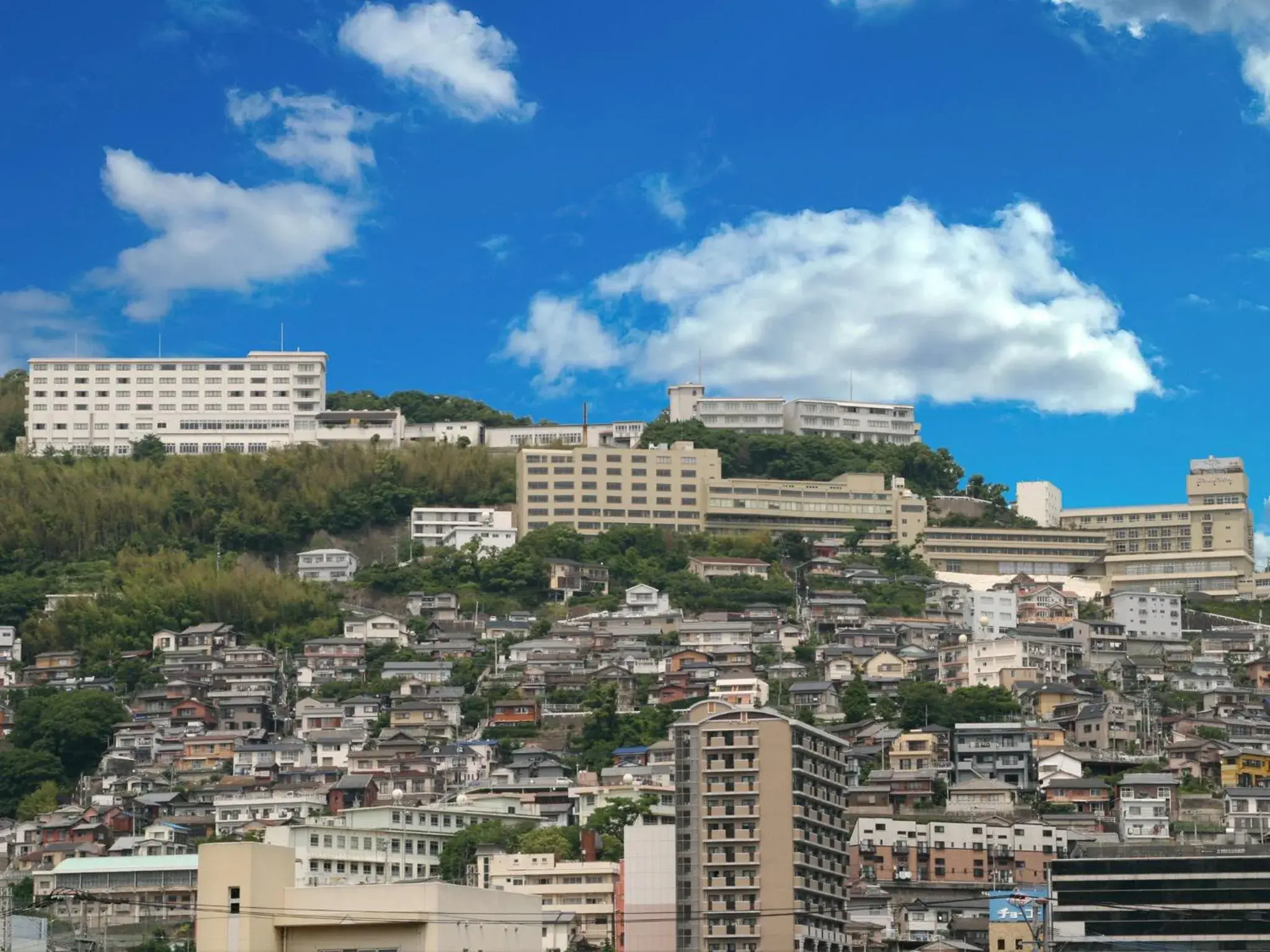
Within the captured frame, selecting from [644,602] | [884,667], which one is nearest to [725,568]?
[644,602]

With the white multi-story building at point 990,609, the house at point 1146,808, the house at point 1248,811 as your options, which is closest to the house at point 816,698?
the white multi-story building at point 990,609

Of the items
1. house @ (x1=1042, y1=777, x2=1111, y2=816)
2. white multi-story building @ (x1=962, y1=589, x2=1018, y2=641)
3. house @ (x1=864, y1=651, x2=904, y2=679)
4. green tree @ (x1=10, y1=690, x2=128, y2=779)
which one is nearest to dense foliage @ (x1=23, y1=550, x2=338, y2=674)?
green tree @ (x1=10, y1=690, x2=128, y2=779)

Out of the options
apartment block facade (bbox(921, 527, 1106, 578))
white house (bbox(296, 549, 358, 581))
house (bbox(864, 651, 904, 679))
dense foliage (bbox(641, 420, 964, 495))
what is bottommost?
house (bbox(864, 651, 904, 679))

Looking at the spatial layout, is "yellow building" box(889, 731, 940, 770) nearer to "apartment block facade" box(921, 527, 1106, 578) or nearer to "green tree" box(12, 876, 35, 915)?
"green tree" box(12, 876, 35, 915)

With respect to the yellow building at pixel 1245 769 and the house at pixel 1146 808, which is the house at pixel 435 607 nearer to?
the yellow building at pixel 1245 769

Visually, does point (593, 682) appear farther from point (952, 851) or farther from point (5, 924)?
point (5, 924)
